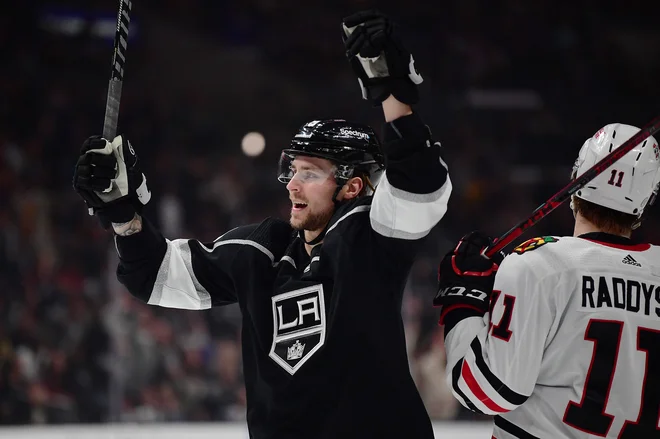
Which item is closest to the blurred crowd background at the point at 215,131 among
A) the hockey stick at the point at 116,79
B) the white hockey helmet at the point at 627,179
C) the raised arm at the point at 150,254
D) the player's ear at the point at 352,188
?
the raised arm at the point at 150,254

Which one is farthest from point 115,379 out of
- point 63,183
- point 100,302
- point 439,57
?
point 439,57

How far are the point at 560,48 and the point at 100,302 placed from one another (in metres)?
5.26

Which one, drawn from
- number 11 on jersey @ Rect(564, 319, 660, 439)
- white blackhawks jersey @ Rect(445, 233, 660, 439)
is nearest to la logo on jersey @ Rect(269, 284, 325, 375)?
white blackhawks jersey @ Rect(445, 233, 660, 439)

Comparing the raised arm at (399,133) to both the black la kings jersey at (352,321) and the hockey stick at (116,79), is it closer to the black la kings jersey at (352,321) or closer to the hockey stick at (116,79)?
the black la kings jersey at (352,321)

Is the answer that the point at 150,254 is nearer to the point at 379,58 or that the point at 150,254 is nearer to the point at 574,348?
the point at 379,58

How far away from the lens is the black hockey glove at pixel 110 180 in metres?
2.22

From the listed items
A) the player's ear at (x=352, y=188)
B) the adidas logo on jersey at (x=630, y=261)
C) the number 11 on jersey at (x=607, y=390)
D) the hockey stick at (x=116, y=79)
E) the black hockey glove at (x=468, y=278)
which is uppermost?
the hockey stick at (x=116, y=79)

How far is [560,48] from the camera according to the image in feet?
28.0

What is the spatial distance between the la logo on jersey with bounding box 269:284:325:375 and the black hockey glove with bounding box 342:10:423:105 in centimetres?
50

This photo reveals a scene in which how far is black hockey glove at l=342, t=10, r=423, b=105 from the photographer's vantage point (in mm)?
1888

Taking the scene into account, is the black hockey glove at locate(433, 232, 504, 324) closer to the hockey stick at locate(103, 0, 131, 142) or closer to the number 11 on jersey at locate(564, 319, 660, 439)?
the number 11 on jersey at locate(564, 319, 660, 439)

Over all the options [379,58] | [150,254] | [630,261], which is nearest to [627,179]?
[630,261]

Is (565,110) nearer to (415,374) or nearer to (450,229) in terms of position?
(450,229)

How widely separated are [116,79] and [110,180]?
0.28 metres
